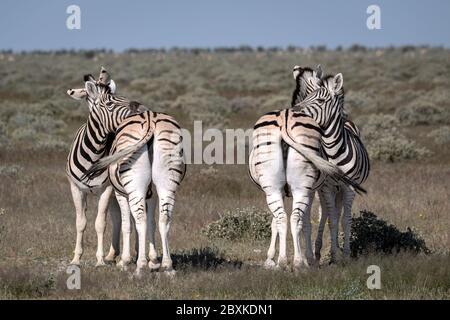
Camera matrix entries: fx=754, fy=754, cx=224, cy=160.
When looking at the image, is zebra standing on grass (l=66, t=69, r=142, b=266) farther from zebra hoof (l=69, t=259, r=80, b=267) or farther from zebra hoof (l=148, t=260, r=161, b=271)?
zebra hoof (l=148, t=260, r=161, b=271)

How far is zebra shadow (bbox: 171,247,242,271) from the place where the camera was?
966 centimetres

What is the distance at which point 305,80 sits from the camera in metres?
10.5

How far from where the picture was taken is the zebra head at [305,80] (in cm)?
1038

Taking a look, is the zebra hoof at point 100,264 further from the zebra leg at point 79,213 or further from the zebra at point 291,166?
the zebra at point 291,166

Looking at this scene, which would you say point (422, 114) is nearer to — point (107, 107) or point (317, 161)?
point (107, 107)

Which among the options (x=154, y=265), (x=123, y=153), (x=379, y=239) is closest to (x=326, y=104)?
(x=379, y=239)

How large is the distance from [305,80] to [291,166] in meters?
2.10

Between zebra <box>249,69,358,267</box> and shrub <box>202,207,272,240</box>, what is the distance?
3290 mm

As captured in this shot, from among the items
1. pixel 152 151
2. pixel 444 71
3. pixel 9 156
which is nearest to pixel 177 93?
pixel 444 71

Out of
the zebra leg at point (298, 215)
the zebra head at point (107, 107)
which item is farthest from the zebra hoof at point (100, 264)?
the zebra leg at point (298, 215)

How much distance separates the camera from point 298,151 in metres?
8.80

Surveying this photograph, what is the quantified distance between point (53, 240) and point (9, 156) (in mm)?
9395

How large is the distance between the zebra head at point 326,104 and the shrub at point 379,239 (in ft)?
→ 6.47
